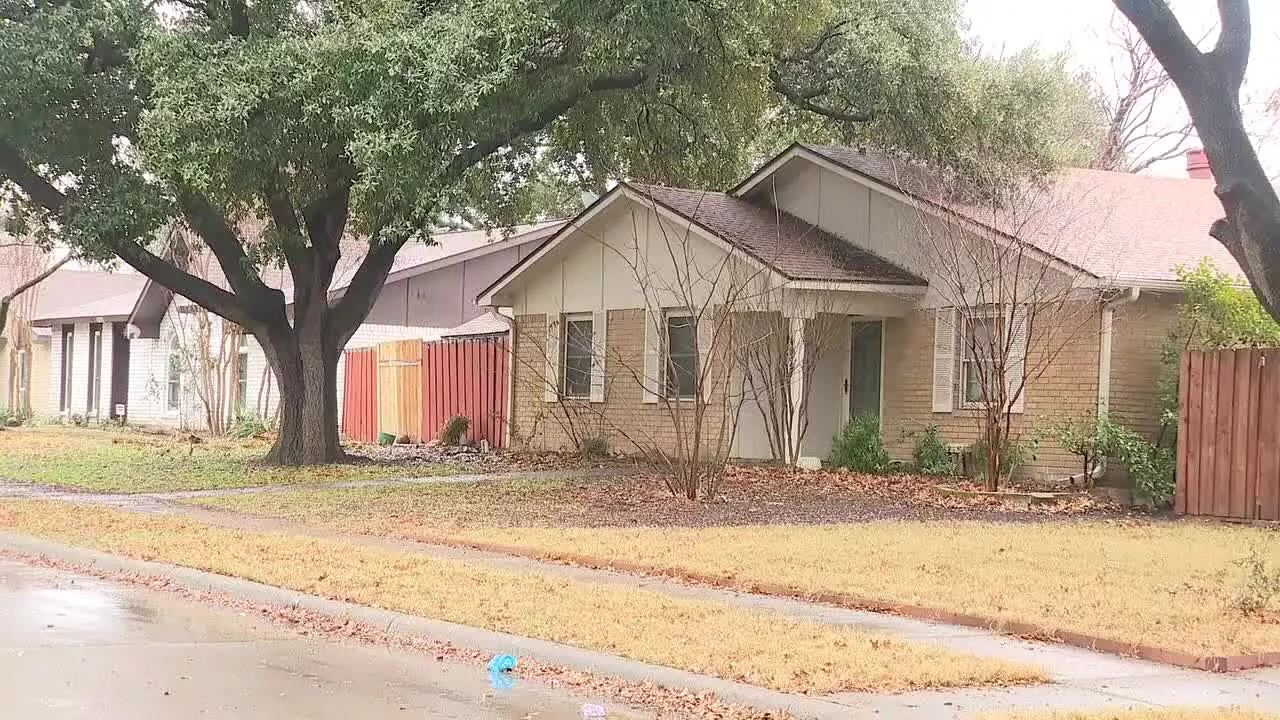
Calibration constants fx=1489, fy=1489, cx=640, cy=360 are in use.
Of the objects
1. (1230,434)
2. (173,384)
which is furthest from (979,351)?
(173,384)

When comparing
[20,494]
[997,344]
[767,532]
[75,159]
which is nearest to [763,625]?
[767,532]

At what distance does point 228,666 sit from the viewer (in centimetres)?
812

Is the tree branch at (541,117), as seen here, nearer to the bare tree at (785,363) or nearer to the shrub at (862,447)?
the bare tree at (785,363)

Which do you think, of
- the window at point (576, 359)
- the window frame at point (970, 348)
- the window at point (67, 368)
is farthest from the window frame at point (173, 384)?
the window frame at point (970, 348)

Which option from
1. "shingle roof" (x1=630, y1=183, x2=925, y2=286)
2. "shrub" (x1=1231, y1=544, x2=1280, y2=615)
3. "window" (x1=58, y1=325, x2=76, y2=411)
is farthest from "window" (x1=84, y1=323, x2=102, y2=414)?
"shrub" (x1=1231, y1=544, x2=1280, y2=615)

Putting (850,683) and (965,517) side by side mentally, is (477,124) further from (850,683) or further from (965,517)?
(850,683)

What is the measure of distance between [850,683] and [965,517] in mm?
8901

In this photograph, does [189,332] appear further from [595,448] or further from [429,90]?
[429,90]

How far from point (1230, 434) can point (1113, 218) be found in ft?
18.3

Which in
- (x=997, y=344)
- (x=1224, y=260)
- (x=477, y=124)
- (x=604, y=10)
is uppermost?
(x=604, y=10)

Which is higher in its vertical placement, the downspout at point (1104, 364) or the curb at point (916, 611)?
the downspout at point (1104, 364)

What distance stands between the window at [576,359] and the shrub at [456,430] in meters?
3.17

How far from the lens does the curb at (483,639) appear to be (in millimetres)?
7230

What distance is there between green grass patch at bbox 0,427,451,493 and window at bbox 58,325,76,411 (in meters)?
13.4
